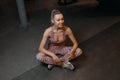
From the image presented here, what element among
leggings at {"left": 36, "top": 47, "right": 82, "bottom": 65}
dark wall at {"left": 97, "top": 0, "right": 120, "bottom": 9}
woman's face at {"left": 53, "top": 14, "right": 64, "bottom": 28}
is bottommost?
leggings at {"left": 36, "top": 47, "right": 82, "bottom": 65}

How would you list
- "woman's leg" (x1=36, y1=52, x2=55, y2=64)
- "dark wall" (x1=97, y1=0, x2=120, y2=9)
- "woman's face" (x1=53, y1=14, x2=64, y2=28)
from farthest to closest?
"dark wall" (x1=97, y1=0, x2=120, y2=9) < "woman's leg" (x1=36, y1=52, x2=55, y2=64) < "woman's face" (x1=53, y1=14, x2=64, y2=28)

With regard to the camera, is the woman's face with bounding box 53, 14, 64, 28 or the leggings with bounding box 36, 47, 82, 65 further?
the leggings with bounding box 36, 47, 82, 65

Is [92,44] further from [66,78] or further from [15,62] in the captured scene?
[15,62]

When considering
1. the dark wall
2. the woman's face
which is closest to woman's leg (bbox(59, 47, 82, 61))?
the woman's face

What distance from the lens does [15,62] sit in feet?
7.09

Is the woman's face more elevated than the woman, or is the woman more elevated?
the woman's face

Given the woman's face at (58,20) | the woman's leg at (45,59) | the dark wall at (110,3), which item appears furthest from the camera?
the dark wall at (110,3)

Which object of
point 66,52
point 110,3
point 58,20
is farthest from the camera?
point 110,3

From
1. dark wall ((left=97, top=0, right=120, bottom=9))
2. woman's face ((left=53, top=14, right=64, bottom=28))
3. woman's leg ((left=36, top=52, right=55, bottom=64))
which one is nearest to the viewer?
woman's face ((left=53, top=14, right=64, bottom=28))

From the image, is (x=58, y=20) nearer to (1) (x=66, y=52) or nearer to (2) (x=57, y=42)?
(2) (x=57, y=42)

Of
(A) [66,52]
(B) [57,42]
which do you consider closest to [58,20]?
(B) [57,42]

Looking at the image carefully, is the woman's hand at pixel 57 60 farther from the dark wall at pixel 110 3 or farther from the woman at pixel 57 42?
the dark wall at pixel 110 3

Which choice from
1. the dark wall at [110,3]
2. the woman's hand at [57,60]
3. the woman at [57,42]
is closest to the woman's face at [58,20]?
the woman at [57,42]

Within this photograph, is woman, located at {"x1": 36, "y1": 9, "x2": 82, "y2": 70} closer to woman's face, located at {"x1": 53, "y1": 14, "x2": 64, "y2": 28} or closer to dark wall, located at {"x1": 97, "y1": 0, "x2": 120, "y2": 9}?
woman's face, located at {"x1": 53, "y1": 14, "x2": 64, "y2": 28}
